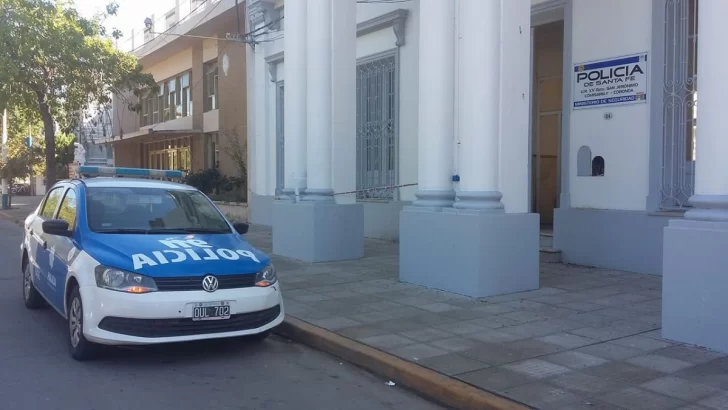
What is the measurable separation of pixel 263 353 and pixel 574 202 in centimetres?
651

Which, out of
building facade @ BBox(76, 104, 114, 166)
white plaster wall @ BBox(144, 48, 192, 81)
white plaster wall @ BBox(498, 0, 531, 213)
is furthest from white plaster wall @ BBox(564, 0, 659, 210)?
building facade @ BBox(76, 104, 114, 166)

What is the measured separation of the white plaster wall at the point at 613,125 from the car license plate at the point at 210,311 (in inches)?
267

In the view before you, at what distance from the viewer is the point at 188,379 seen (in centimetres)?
564

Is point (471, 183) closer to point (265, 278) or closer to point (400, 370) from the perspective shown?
point (265, 278)

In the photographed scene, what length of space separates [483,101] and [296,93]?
5.13 metres

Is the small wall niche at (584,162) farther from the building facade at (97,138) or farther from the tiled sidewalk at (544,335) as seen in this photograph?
the building facade at (97,138)

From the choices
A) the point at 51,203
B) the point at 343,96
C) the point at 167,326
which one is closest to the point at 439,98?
the point at 343,96

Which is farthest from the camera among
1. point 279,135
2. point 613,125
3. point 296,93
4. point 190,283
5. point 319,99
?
point 279,135

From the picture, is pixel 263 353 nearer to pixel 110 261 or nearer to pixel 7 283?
pixel 110 261

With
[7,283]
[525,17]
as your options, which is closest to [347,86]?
[525,17]

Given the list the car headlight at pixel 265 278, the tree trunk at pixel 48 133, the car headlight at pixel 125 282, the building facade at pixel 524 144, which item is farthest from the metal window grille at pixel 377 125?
the tree trunk at pixel 48 133

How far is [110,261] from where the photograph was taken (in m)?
5.88

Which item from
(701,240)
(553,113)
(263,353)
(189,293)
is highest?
(553,113)

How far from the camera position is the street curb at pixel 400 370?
492 centimetres
